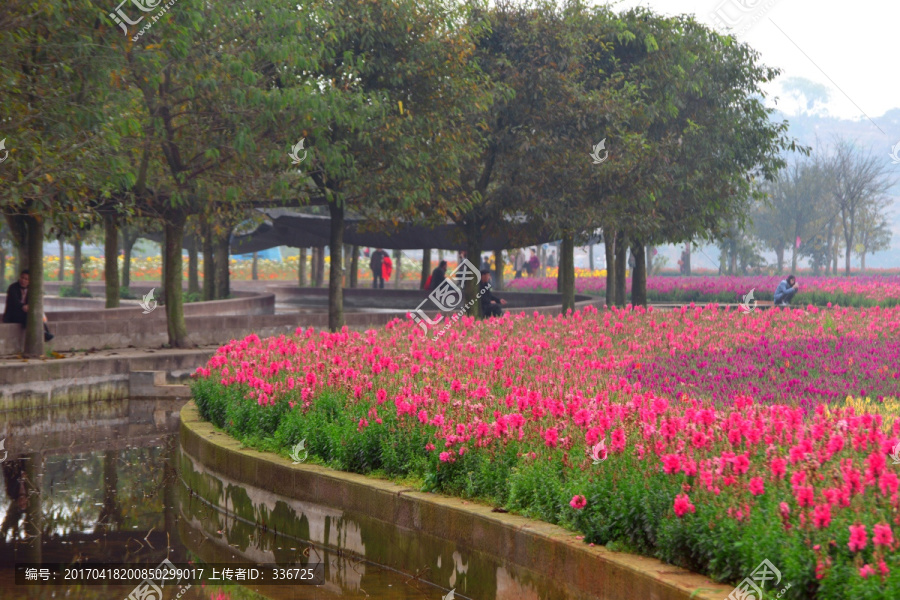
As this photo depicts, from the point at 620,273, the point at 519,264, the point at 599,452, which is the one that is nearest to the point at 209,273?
the point at 620,273

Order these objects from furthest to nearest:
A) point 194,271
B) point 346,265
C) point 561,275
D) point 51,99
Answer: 1. point 346,265
2. point 194,271
3. point 561,275
4. point 51,99

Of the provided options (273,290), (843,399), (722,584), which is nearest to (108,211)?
(843,399)

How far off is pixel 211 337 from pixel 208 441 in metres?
10.4

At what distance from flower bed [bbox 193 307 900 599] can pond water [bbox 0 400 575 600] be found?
0.45 metres

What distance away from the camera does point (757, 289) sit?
36.6 m

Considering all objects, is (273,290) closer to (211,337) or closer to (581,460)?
(211,337)

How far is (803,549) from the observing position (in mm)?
4512

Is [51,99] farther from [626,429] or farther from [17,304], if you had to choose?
[626,429]

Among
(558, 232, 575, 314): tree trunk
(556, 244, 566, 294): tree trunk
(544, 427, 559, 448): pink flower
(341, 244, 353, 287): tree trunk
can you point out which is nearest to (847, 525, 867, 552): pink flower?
(544, 427, 559, 448): pink flower

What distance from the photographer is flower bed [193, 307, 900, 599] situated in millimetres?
4789

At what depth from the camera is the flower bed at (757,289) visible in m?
29.0

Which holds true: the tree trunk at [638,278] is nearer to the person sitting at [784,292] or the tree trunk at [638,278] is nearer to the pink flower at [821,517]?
the person sitting at [784,292]

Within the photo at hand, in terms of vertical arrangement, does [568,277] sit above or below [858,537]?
above

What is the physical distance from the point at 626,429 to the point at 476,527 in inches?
50.9
